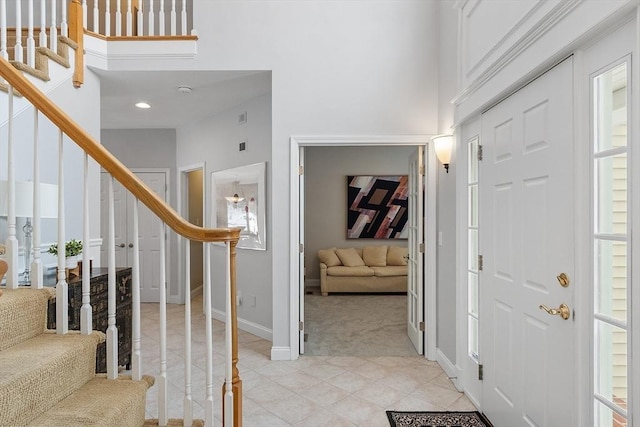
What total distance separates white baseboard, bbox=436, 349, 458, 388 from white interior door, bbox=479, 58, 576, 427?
0.46 meters

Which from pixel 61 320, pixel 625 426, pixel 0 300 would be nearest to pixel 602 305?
pixel 625 426

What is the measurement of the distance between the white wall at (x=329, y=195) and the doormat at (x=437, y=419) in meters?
4.54

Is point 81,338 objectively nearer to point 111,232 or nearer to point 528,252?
point 111,232

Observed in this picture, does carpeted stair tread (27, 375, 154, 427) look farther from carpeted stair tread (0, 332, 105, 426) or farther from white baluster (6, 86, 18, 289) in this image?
white baluster (6, 86, 18, 289)

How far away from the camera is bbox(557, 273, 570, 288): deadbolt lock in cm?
166

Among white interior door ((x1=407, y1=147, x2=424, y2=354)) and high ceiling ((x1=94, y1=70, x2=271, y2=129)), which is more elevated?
high ceiling ((x1=94, y1=70, x2=271, y2=129))

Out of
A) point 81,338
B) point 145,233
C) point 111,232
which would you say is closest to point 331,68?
point 111,232

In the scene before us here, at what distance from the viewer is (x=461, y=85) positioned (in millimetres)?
2834

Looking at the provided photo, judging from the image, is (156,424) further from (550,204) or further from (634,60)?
(634,60)

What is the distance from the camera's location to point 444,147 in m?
3.11

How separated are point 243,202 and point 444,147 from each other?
2.42m

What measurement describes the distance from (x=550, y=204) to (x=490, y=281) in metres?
0.78

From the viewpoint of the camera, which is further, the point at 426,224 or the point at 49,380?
the point at 426,224

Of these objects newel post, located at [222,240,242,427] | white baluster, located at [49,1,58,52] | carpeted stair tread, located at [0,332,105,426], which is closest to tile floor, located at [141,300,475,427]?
newel post, located at [222,240,242,427]
